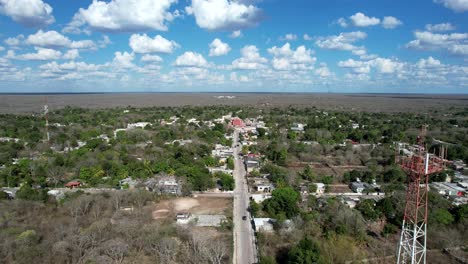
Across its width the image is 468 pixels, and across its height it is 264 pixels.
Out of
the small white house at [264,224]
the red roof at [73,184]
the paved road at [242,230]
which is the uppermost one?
the red roof at [73,184]

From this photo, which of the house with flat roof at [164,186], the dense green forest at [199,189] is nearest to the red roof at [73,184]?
the dense green forest at [199,189]

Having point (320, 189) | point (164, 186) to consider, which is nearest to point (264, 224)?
point (320, 189)

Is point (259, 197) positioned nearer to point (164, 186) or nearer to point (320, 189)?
point (320, 189)

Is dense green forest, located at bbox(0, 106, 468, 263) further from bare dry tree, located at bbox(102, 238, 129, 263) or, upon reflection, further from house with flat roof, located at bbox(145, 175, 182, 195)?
house with flat roof, located at bbox(145, 175, 182, 195)

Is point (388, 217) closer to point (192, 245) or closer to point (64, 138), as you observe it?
point (192, 245)

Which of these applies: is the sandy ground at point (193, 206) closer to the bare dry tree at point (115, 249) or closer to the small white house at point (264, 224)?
the small white house at point (264, 224)

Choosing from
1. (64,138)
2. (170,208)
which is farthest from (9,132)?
(170,208)

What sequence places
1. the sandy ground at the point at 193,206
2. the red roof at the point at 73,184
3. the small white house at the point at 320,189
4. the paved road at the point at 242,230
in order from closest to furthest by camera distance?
1. the paved road at the point at 242,230
2. the sandy ground at the point at 193,206
3. the small white house at the point at 320,189
4. the red roof at the point at 73,184
